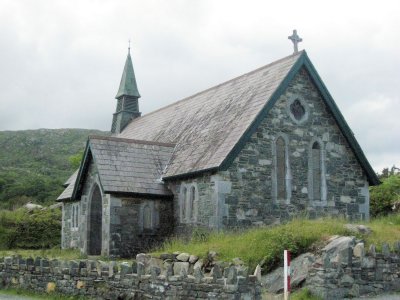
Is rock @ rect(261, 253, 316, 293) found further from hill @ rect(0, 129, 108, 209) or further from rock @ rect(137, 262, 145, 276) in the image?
hill @ rect(0, 129, 108, 209)

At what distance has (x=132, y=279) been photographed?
14.3 meters

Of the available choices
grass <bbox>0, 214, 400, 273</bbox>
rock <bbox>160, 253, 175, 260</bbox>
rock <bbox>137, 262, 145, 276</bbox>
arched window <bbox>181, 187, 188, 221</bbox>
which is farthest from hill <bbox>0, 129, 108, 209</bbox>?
rock <bbox>137, 262, 145, 276</bbox>

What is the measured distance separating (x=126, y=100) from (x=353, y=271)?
30837 mm

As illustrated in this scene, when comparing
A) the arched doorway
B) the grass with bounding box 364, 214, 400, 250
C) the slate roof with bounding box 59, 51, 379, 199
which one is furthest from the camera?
the arched doorway

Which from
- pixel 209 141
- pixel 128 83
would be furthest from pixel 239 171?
pixel 128 83

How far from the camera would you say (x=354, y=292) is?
14992mm

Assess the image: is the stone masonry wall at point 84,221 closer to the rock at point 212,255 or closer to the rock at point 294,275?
the rock at point 212,255

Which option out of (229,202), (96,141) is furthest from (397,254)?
(96,141)

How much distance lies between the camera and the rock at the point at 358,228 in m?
17.8

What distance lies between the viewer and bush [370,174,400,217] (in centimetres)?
2769

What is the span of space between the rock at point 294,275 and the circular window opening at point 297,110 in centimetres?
840

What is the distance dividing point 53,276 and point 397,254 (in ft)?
29.2

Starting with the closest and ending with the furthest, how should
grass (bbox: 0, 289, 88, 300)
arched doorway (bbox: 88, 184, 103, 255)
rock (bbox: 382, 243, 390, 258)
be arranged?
rock (bbox: 382, 243, 390, 258)
grass (bbox: 0, 289, 88, 300)
arched doorway (bbox: 88, 184, 103, 255)

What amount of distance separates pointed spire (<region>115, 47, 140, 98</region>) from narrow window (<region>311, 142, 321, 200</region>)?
2284 centimetres
